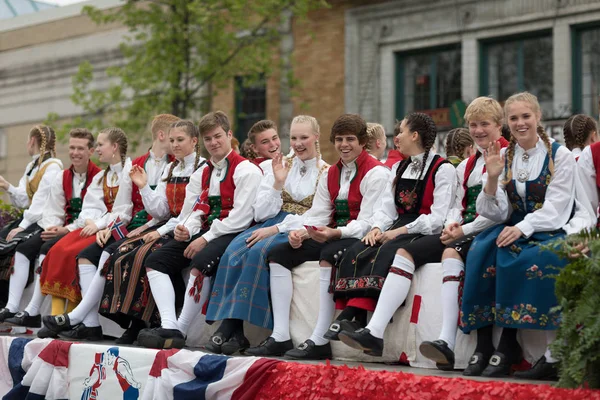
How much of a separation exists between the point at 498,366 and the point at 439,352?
301 millimetres

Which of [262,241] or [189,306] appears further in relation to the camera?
[189,306]

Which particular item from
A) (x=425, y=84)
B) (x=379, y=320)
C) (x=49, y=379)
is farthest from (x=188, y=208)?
(x=425, y=84)

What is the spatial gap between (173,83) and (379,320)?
9.63 m

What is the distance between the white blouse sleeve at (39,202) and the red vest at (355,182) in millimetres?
2877

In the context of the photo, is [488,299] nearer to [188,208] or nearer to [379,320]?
[379,320]

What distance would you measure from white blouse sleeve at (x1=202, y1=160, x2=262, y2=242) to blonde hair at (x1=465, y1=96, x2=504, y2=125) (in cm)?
156

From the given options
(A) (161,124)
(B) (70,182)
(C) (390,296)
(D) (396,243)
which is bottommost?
(C) (390,296)

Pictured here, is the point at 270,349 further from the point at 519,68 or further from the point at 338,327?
the point at 519,68

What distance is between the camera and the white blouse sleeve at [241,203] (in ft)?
20.3

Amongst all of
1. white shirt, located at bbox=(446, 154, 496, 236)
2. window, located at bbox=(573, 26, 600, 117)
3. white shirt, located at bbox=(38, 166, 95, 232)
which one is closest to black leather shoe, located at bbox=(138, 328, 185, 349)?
white shirt, located at bbox=(446, 154, 496, 236)

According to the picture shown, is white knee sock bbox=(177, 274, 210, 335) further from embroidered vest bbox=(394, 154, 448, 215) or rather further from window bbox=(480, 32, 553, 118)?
window bbox=(480, 32, 553, 118)

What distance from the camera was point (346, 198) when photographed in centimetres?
585

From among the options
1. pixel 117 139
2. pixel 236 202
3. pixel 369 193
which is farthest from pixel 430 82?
pixel 369 193

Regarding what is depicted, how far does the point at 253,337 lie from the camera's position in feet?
19.9
